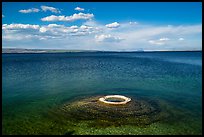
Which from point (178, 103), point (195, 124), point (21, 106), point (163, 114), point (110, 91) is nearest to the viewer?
point (195, 124)

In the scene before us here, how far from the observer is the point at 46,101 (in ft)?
93.7

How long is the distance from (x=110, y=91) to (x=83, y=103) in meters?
9.72

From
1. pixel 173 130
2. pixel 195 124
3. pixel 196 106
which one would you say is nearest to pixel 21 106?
pixel 173 130

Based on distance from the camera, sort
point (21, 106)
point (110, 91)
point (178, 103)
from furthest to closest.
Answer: point (110, 91)
point (178, 103)
point (21, 106)

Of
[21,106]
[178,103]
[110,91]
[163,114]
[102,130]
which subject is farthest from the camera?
[110,91]

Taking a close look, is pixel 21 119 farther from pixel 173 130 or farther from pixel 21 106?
pixel 173 130

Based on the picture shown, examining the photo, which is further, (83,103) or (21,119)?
(83,103)

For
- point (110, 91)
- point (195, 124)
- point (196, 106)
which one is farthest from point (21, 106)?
point (196, 106)

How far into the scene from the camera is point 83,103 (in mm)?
26375

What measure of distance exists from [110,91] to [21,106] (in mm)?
14022

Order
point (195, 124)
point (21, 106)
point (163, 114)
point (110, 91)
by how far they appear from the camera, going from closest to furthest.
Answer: point (195, 124), point (163, 114), point (21, 106), point (110, 91)

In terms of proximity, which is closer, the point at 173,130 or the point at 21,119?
the point at 173,130

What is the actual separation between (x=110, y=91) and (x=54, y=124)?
54.1 feet

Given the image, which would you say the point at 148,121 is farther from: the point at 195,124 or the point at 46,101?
the point at 46,101
